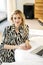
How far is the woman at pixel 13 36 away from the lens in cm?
222

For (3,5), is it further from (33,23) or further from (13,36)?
(13,36)

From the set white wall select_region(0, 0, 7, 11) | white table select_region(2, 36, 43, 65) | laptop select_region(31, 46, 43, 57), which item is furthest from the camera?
white wall select_region(0, 0, 7, 11)

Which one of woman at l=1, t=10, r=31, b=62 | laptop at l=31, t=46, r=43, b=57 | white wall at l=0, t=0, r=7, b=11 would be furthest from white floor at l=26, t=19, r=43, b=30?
laptop at l=31, t=46, r=43, b=57

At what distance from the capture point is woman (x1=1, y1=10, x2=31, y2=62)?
222cm

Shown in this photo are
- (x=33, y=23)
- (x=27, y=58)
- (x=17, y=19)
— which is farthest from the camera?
(x=33, y=23)

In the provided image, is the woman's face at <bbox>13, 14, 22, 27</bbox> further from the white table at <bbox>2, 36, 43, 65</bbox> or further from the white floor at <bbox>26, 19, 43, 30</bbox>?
the white floor at <bbox>26, 19, 43, 30</bbox>

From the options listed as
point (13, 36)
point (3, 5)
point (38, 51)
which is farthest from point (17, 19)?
point (3, 5)

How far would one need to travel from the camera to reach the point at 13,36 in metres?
2.24

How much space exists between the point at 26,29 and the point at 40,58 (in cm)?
60

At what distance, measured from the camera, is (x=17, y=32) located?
7.34 feet

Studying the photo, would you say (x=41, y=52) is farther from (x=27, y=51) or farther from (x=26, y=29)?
(x=26, y=29)

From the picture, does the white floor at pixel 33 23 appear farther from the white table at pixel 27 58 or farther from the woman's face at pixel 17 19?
the white table at pixel 27 58

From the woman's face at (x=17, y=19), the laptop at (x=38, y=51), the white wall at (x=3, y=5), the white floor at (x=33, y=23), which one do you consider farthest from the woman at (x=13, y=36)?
the white wall at (x=3, y=5)

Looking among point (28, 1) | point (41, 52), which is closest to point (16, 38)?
point (41, 52)
